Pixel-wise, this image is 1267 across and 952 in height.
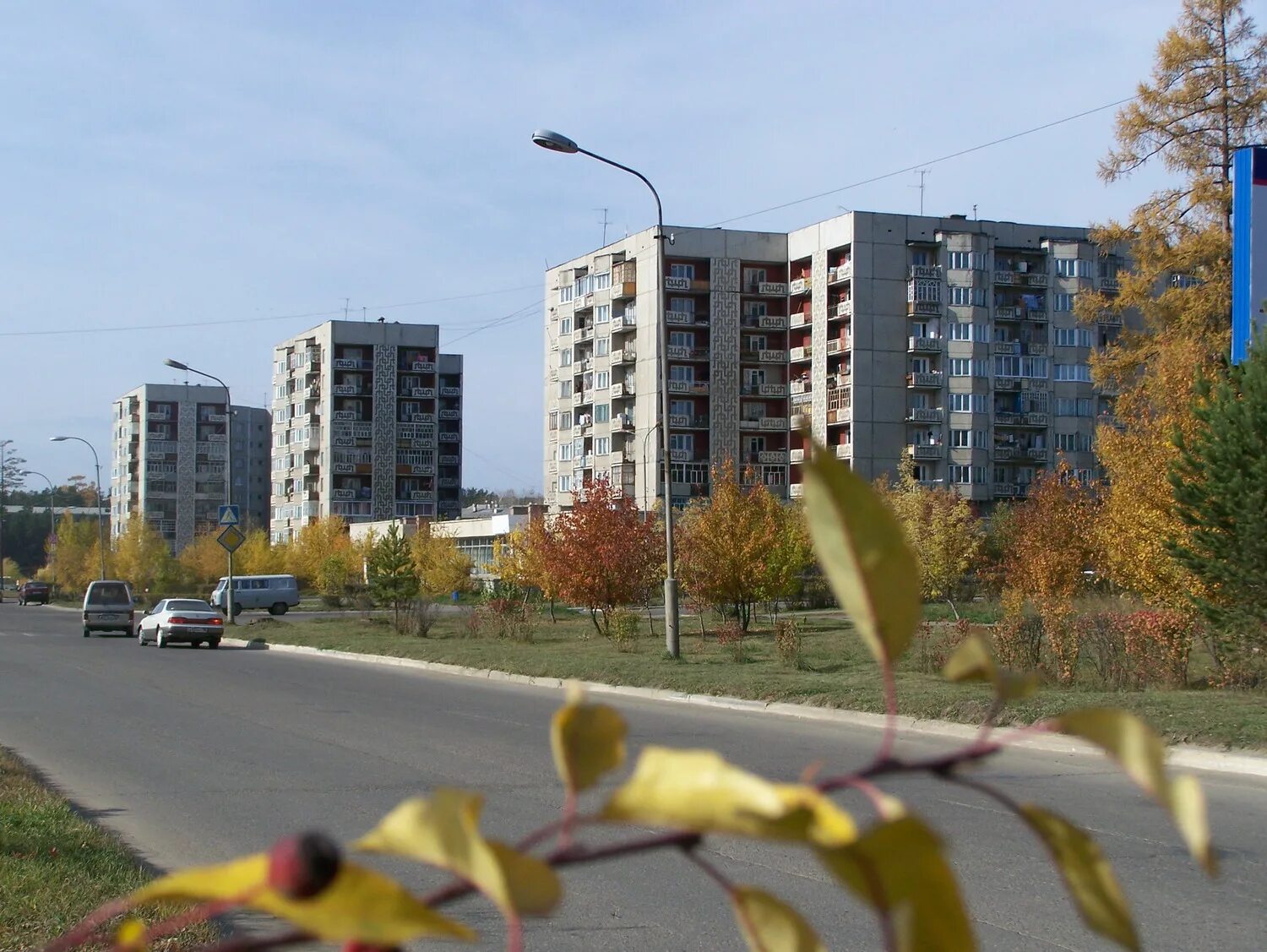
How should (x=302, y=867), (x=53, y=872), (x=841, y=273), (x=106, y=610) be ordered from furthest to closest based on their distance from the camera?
(x=841, y=273), (x=106, y=610), (x=53, y=872), (x=302, y=867)

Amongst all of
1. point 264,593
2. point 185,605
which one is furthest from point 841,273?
point 185,605

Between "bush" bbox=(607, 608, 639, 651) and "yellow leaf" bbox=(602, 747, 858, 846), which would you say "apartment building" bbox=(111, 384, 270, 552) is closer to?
"bush" bbox=(607, 608, 639, 651)

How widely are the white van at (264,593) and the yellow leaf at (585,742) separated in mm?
60773

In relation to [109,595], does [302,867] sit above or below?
above

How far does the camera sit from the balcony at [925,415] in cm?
7444

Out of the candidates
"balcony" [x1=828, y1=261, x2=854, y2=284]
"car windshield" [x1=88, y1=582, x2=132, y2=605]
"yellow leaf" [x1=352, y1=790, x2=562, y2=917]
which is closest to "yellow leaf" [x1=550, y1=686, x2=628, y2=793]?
"yellow leaf" [x1=352, y1=790, x2=562, y2=917]

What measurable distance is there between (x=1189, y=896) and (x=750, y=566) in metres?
24.7

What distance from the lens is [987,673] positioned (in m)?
0.72

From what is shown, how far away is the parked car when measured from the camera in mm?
39719

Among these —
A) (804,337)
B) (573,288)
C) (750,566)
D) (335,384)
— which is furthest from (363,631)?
(335,384)

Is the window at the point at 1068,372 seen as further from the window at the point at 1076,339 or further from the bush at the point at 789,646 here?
the bush at the point at 789,646

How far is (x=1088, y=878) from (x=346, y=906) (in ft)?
1.31

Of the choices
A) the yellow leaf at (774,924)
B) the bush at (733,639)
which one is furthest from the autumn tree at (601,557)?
the yellow leaf at (774,924)

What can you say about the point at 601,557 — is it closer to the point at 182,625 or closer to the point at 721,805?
the point at 182,625
